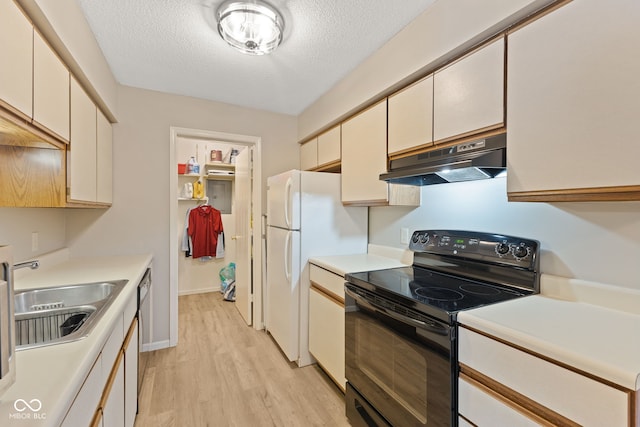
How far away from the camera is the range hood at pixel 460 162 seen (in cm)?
124

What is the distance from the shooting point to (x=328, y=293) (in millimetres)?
2072

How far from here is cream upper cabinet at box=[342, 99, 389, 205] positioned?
196 centimetres

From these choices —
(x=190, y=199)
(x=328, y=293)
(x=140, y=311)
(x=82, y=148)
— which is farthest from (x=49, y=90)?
(x=190, y=199)

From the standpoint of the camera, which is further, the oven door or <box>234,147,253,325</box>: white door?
<box>234,147,253,325</box>: white door

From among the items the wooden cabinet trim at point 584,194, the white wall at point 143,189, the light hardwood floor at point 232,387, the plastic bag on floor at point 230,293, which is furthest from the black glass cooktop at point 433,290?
the plastic bag on floor at point 230,293

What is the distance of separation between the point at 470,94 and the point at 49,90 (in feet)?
6.46

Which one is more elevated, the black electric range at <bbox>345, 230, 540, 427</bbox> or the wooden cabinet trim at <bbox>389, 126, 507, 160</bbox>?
the wooden cabinet trim at <bbox>389, 126, 507, 160</bbox>

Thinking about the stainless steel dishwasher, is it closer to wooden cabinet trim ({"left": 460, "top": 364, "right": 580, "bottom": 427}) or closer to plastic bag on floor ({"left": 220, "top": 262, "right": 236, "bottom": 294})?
plastic bag on floor ({"left": 220, "top": 262, "right": 236, "bottom": 294})

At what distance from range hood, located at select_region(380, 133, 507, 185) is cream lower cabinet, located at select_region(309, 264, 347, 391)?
84cm

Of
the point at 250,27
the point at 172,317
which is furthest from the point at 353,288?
the point at 172,317

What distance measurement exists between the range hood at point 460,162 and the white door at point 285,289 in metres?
1.04

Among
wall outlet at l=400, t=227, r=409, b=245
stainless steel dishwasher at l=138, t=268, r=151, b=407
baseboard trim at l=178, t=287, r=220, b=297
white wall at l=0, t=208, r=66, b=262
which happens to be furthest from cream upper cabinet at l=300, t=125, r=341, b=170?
baseboard trim at l=178, t=287, r=220, b=297

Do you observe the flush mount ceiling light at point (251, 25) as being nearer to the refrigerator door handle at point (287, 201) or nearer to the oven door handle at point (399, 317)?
the refrigerator door handle at point (287, 201)

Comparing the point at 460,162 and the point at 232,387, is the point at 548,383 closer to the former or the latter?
the point at 460,162
